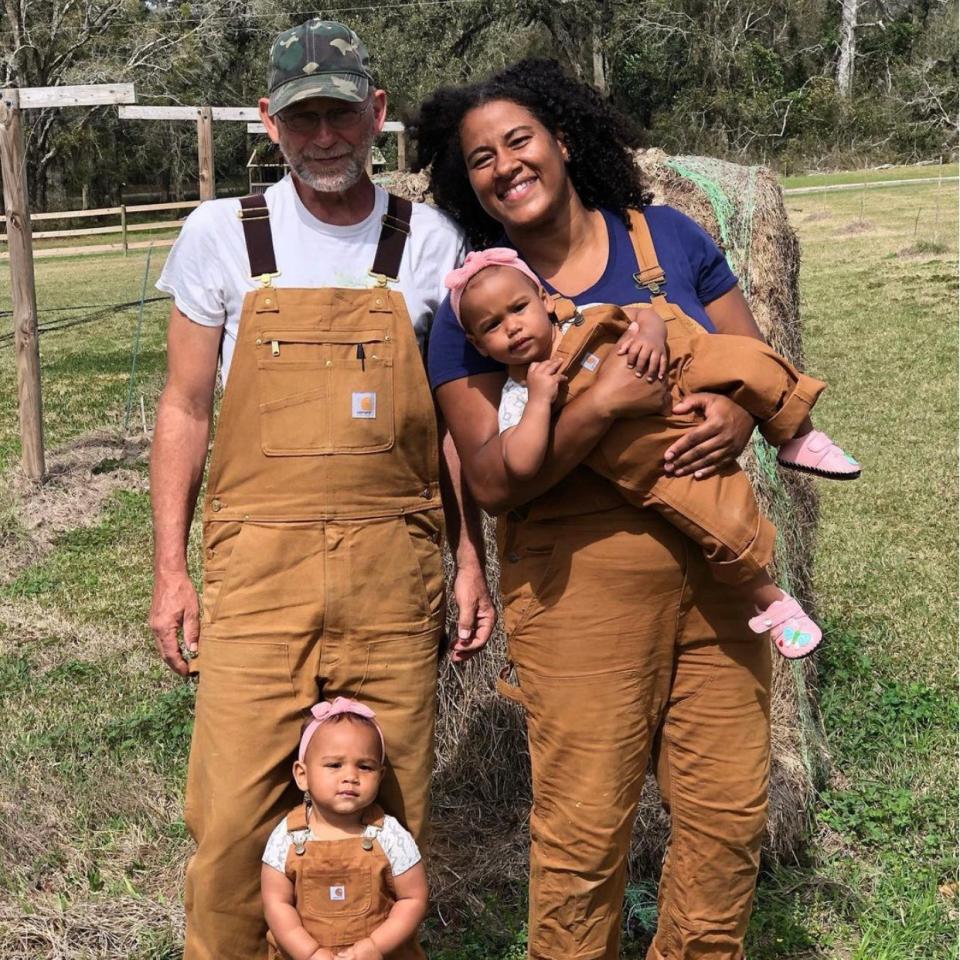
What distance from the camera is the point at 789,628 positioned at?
256cm

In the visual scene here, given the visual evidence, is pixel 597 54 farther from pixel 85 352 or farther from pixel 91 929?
pixel 91 929

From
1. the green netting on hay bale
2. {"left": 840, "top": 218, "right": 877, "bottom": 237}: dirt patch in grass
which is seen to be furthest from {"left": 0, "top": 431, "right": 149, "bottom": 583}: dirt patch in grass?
{"left": 840, "top": 218, "right": 877, "bottom": 237}: dirt patch in grass

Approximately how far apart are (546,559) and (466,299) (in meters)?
0.60

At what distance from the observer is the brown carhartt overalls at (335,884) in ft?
8.35

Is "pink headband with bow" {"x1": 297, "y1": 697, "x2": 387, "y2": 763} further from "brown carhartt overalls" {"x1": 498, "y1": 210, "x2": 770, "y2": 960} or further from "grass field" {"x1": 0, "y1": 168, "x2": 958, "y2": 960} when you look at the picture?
"grass field" {"x1": 0, "y1": 168, "x2": 958, "y2": 960}

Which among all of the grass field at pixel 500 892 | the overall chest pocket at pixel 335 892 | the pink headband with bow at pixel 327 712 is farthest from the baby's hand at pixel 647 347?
the grass field at pixel 500 892

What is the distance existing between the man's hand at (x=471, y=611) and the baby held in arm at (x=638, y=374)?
55 centimetres

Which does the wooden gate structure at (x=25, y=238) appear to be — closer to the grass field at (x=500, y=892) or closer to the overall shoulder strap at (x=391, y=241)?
the grass field at (x=500, y=892)

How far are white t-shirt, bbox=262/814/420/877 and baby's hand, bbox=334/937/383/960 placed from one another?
161 millimetres

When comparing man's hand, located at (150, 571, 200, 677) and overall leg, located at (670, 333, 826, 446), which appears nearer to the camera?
overall leg, located at (670, 333, 826, 446)

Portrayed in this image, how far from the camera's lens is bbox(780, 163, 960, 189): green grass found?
29.2m

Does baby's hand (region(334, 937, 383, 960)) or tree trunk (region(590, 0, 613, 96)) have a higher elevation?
tree trunk (region(590, 0, 613, 96))

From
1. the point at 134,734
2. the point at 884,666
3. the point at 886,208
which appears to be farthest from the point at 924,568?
the point at 886,208

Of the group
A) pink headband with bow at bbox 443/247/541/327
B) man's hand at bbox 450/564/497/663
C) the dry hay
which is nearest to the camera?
pink headband with bow at bbox 443/247/541/327
